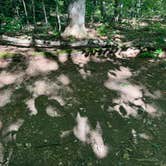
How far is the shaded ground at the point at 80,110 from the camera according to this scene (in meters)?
3.60

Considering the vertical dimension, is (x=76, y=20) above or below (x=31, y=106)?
above

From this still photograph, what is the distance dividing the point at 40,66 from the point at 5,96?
1.31 metres

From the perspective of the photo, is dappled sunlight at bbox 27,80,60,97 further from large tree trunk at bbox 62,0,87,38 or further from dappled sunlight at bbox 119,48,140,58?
large tree trunk at bbox 62,0,87,38

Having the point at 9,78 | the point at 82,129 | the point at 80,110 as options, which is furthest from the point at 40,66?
the point at 82,129

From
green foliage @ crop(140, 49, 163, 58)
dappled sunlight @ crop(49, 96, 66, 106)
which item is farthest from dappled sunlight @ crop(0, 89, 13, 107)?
green foliage @ crop(140, 49, 163, 58)

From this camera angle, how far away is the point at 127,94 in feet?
16.1

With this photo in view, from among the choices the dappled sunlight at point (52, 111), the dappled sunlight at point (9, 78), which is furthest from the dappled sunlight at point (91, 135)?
the dappled sunlight at point (9, 78)

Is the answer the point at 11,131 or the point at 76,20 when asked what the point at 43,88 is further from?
the point at 76,20

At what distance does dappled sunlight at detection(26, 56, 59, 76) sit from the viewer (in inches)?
221

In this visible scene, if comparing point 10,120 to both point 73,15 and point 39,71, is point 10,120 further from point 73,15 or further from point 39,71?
point 73,15

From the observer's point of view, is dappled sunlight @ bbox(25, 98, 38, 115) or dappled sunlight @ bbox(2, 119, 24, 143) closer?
dappled sunlight @ bbox(2, 119, 24, 143)

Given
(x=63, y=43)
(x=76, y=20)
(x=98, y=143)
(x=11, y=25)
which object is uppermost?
(x=76, y=20)

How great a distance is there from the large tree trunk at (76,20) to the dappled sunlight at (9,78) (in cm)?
240

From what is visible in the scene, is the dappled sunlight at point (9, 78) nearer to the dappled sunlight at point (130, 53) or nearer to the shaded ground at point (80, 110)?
the shaded ground at point (80, 110)
